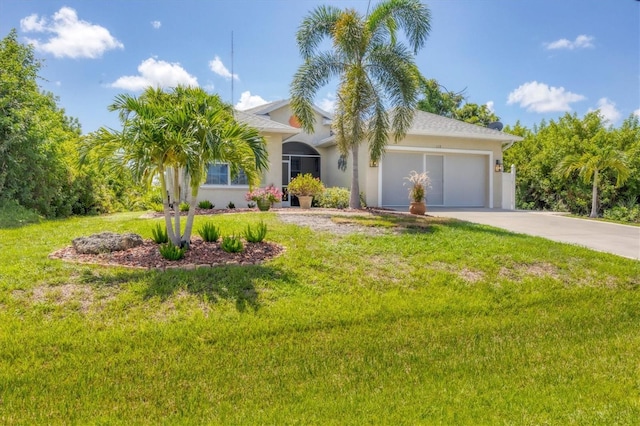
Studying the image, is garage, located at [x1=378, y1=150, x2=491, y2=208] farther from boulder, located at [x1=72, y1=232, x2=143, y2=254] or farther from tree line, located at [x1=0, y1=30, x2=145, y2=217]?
boulder, located at [x1=72, y1=232, x2=143, y2=254]

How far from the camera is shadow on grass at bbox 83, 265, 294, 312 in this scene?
5.06 m

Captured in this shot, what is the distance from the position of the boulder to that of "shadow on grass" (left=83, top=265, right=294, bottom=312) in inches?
48.1

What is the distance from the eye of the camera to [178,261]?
20.5 ft

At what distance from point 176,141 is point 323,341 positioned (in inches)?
145

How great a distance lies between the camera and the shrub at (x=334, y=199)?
15500 millimetres

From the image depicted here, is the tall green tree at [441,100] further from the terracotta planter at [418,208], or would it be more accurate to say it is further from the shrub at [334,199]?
the terracotta planter at [418,208]

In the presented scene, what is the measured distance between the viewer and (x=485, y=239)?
869 centimetres

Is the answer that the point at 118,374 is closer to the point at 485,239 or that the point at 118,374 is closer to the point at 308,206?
the point at 485,239

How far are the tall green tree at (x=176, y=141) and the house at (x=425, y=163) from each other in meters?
9.91

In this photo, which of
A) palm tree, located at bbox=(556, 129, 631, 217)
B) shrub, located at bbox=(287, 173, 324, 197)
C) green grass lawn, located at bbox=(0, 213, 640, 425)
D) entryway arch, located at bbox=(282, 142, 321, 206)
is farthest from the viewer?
entryway arch, located at bbox=(282, 142, 321, 206)

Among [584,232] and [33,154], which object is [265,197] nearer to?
Result: [33,154]

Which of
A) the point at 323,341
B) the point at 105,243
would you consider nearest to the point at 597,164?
the point at 323,341

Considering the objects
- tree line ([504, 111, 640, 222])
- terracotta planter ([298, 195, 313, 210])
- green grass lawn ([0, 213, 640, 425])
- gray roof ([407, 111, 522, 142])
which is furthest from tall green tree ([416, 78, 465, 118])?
green grass lawn ([0, 213, 640, 425])

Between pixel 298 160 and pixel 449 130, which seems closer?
pixel 449 130
